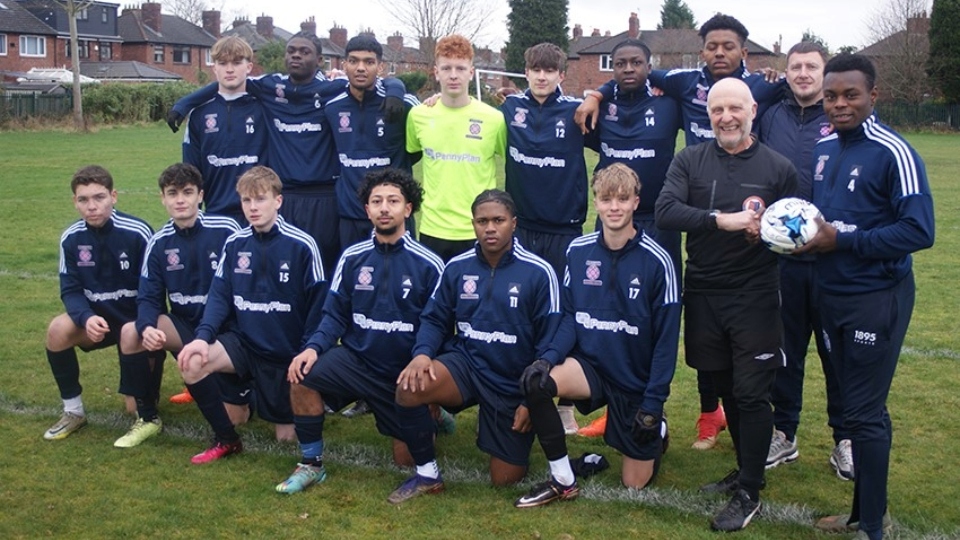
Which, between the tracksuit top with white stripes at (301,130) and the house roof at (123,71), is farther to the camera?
the house roof at (123,71)

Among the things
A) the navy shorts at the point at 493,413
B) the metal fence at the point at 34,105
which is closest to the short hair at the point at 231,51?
the navy shorts at the point at 493,413

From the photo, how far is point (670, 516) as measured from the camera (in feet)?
14.8

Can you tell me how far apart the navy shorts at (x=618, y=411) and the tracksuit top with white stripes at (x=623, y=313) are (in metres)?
0.04

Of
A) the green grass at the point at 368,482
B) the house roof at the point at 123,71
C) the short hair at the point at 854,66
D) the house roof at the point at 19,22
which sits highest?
the house roof at the point at 19,22

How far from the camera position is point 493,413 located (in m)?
4.93

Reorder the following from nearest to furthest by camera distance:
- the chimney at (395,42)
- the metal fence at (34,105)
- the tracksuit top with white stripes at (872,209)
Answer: the tracksuit top with white stripes at (872,209), the metal fence at (34,105), the chimney at (395,42)

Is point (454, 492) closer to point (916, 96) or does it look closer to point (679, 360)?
point (679, 360)

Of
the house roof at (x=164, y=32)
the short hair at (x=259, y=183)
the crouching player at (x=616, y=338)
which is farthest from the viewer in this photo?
the house roof at (x=164, y=32)

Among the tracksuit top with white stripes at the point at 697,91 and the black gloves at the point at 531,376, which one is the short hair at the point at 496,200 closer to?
the black gloves at the point at 531,376

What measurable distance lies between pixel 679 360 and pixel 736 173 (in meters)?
3.22

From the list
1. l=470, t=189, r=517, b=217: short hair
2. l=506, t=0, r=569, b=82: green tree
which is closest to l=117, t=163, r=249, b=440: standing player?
l=470, t=189, r=517, b=217: short hair

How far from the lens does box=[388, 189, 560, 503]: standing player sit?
486 centimetres

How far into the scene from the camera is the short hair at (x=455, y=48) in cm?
578

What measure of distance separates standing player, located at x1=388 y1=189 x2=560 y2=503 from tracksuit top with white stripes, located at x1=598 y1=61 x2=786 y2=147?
125 centimetres
